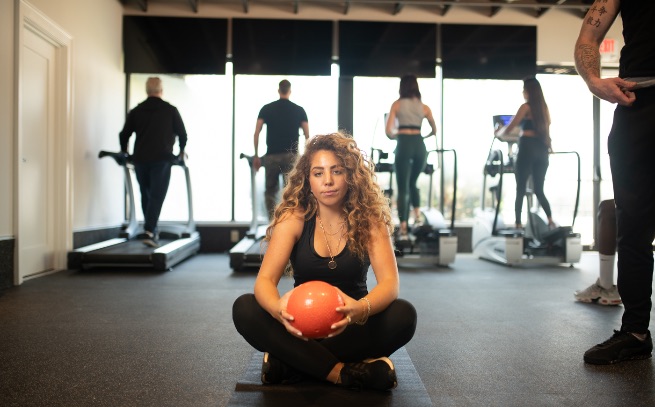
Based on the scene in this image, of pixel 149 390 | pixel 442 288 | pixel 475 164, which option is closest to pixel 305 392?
pixel 149 390

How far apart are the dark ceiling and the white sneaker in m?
4.90

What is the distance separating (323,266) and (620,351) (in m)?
1.40

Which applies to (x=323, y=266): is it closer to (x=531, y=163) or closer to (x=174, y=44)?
(x=531, y=163)

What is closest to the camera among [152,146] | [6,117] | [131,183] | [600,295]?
[600,295]

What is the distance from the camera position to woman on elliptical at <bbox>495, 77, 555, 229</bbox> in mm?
6020

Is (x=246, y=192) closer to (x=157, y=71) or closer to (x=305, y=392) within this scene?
(x=157, y=71)

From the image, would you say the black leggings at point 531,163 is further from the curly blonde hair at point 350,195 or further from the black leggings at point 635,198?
the curly blonde hair at point 350,195

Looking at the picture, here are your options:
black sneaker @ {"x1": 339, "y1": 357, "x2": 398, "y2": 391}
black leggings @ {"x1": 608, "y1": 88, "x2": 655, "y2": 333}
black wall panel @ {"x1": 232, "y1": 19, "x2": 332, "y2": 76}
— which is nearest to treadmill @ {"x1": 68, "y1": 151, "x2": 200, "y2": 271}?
black wall panel @ {"x1": 232, "y1": 19, "x2": 332, "y2": 76}

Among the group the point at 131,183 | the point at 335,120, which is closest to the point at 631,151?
the point at 131,183

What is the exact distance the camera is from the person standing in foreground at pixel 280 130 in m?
6.20

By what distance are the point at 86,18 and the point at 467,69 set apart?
5053 mm

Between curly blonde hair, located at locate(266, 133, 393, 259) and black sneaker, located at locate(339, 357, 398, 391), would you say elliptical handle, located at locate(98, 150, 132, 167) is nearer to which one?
curly blonde hair, located at locate(266, 133, 393, 259)

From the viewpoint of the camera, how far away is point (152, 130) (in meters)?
6.15

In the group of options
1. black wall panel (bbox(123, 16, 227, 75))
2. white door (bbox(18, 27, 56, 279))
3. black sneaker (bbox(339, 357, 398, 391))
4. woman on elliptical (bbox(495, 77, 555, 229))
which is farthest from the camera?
black wall panel (bbox(123, 16, 227, 75))
